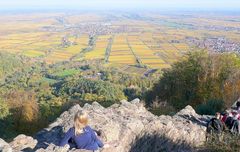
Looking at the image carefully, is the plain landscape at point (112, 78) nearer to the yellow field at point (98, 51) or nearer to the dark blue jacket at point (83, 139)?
the yellow field at point (98, 51)

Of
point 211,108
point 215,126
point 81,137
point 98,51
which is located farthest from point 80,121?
point 98,51

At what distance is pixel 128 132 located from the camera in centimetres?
1340

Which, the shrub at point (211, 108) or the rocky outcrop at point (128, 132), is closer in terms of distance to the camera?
the rocky outcrop at point (128, 132)

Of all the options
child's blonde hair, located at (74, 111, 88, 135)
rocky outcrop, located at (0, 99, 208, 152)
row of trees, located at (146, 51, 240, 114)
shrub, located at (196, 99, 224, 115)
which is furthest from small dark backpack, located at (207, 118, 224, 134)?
row of trees, located at (146, 51, 240, 114)

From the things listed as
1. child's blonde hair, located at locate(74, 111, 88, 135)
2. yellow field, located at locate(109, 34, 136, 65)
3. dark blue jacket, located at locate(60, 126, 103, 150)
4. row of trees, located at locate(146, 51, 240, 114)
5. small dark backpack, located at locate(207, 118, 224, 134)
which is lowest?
yellow field, located at locate(109, 34, 136, 65)

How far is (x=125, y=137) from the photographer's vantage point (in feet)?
43.4

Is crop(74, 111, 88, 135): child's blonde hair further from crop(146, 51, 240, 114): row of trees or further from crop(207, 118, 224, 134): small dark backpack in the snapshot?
crop(146, 51, 240, 114): row of trees

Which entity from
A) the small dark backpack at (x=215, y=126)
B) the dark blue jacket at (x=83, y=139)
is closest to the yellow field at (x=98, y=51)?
the small dark backpack at (x=215, y=126)

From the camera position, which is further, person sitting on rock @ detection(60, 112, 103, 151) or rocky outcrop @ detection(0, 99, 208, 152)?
rocky outcrop @ detection(0, 99, 208, 152)

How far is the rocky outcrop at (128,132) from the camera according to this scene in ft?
40.1

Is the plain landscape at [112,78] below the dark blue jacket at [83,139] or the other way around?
below

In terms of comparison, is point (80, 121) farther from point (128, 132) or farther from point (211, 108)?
point (211, 108)

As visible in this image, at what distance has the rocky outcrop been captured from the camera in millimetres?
12227

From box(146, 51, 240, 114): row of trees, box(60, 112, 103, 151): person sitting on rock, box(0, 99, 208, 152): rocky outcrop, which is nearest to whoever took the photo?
box(60, 112, 103, 151): person sitting on rock
